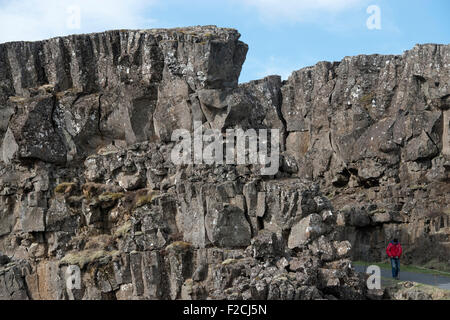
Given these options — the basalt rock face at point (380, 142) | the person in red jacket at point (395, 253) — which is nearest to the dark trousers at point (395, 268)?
the person in red jacket at point (395, 253)

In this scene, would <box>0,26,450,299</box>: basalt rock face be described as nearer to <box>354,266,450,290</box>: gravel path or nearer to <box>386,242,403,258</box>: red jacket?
<box>386,242,403,258</box>: red jacket

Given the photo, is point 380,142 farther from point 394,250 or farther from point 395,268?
point 394,250

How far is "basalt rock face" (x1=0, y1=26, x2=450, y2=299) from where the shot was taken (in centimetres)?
2577

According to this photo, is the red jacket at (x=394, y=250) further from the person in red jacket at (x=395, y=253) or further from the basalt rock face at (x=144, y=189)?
the basalt rock face at (x=144, y=189)

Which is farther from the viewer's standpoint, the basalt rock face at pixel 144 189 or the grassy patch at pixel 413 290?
the basalt rock face at pixel 144 189

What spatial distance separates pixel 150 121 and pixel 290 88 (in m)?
37.3

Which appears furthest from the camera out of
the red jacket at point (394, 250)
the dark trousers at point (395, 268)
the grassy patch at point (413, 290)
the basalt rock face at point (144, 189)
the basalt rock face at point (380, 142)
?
the basalt rock face at point (380, 142)

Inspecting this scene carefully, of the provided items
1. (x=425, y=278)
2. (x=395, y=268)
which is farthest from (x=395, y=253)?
(x=425, y=278)

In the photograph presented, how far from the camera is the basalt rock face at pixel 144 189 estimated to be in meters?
25.8

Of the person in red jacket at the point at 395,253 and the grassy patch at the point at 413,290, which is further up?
the person in red jacket at the point at 395,253

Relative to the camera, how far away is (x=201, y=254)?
2631 centimetres

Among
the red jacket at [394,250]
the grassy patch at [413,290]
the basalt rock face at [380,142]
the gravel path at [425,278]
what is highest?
the basalt rock face at [380,142]

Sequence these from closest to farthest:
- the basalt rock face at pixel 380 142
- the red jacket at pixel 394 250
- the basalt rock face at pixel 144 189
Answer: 1. the basalt rock face at pixel 144 189
2. the red jacket at pixel 394 250
3. the basalt rock face at pixel 380 142

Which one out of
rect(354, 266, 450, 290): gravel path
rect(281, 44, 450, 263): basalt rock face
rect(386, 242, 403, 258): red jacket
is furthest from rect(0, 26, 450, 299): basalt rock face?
rect(281, 44, 450, 263): basalt rock face
